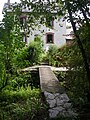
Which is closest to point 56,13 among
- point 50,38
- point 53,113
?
point 53,113

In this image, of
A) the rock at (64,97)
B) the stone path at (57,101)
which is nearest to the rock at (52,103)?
the stone path at (57,101)

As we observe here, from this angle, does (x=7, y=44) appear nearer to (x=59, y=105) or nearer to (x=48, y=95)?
(x=48, y=95)

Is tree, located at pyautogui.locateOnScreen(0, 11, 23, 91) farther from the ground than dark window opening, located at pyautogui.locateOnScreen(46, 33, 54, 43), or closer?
closer

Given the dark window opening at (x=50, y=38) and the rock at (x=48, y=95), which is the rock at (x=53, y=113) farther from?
the dark window opening at (x=50, y=38)

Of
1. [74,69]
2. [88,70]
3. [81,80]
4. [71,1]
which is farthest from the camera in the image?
[74,69]

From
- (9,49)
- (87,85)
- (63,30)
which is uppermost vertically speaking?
(63,30)

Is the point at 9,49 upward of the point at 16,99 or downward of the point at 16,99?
upward

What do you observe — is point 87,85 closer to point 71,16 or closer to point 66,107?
point 66,107

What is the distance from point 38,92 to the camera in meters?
8.62

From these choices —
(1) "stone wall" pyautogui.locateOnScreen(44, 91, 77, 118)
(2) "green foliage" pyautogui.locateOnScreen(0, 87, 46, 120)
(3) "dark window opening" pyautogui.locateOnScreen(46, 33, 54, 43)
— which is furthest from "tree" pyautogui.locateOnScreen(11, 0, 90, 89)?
(3) "dark window opening" pyautogui.locateOnScreen(46, 33, 54, 43)

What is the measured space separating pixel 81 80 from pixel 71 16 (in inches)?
70.1

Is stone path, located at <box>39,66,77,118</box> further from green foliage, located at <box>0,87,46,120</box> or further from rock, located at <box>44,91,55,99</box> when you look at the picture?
green foliage, located at <box>0,87,46,120</box>

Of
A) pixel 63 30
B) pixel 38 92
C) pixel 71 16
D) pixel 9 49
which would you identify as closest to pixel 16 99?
pixel 38 92

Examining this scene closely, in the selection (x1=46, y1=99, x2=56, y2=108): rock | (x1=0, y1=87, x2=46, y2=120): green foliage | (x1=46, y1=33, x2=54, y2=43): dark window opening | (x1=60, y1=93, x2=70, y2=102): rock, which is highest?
(x1=46, y1=33, x2=54, y2=43): dark window opening
